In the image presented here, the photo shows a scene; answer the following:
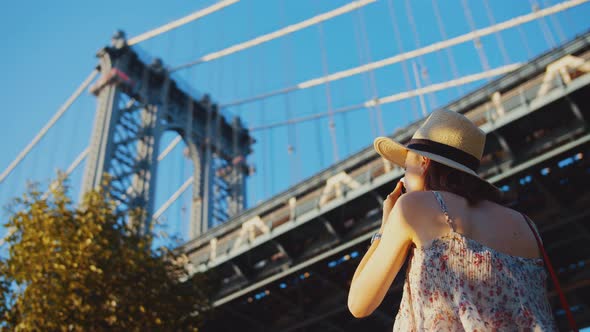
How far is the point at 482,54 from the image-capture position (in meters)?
31.6

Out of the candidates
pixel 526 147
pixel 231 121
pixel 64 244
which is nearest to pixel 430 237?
pixel 64 244

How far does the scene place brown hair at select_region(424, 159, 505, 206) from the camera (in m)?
2.42

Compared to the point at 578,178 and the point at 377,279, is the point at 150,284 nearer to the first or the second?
the point at 578,178

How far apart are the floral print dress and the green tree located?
40.4 feet

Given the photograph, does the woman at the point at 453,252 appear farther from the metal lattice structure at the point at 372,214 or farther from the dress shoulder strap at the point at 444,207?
the metal lattice structure at the point at 372,214

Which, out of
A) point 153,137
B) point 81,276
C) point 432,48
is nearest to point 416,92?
point 432,48

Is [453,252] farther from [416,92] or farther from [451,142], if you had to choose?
[416,92]

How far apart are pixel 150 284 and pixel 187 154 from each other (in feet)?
62.8

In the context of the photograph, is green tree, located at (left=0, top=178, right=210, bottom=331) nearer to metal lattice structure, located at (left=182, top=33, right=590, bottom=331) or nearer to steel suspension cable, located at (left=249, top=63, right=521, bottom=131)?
metal lattice structure, located at (left=182, top=33, right=590, bottom=331)

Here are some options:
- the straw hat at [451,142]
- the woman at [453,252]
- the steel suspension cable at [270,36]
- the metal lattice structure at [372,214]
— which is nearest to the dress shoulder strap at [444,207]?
the woman at [453,252]

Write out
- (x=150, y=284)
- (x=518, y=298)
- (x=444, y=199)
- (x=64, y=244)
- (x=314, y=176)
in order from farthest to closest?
(x=314, y=176), (x=150, y=284), (x=64, y=244), (x=444, y=199), (x=518, y=298)

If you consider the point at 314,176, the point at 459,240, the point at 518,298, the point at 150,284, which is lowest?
the point at 518,298

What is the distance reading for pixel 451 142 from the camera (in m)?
2.47

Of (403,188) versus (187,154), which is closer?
(403,188)
